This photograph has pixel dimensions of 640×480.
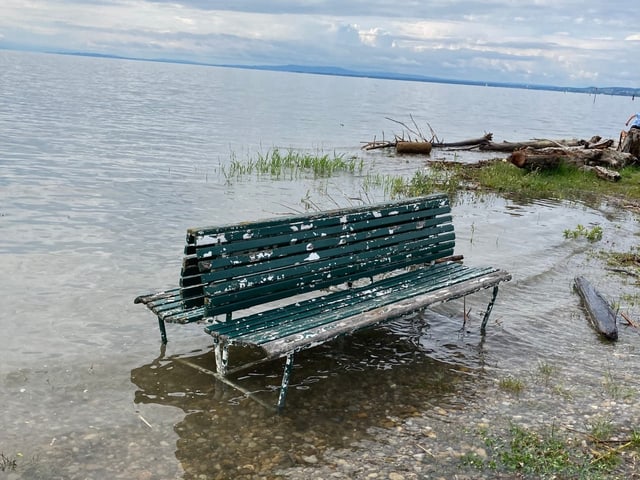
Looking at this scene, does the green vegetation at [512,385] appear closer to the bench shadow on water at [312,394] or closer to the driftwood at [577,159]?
the bench shadow on water at [312,394]

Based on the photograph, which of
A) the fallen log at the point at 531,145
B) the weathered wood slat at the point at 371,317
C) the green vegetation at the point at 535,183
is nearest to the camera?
the weathered wood slat at the point at 371,317

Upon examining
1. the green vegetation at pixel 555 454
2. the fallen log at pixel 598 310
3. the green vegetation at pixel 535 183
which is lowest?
the green vegetation at pixel 555 454

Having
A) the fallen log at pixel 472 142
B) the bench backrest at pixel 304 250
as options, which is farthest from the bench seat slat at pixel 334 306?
the fallen log at pixel 472 142

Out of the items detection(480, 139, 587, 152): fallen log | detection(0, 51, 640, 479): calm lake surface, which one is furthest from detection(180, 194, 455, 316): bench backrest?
detection(480, 139, 587, 152): fallen log

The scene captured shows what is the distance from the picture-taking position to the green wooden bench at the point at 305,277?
195 inches

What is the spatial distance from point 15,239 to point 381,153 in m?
19.1

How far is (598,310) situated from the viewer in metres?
7.68

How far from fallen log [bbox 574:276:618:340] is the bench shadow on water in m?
1.51

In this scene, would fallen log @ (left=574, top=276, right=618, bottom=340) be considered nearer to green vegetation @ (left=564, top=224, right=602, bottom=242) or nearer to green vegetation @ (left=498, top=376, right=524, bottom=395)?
green vegetation @ (left=498, top=376, right=524, bottom=395)

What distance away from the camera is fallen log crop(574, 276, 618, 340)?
7.07m

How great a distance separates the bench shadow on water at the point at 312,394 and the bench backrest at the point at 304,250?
75 cm

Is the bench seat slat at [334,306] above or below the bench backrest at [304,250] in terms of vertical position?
below

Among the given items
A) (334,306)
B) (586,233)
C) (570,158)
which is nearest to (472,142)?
(570,158)

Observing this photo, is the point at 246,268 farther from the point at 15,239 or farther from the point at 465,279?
the point at 15,239
